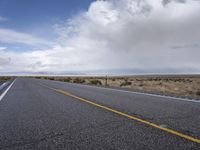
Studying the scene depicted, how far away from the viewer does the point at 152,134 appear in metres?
3.96

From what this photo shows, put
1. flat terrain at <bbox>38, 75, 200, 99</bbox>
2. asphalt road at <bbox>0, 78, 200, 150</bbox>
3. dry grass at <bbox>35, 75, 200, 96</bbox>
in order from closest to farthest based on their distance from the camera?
asphalt road at <bbox>0, 78, 200, 150</bbox>, flat terrain at <bbox>38, 75, 200, 99</bbox>, dry grass at <bbox>35, 75, 200, 96</bbox>

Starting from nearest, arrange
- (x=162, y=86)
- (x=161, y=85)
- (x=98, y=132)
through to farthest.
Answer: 1. (x=98, y=132)
2. (x=162, y=86)
3. (x=161, y=85)

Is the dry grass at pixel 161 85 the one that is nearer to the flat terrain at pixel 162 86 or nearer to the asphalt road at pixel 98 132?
the flat terrain at pixel 162 86

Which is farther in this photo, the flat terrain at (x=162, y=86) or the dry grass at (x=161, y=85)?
the dry grass at (x=161, y=85)

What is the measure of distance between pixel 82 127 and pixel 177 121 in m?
2.48

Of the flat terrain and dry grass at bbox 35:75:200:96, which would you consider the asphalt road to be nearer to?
the flat terrain

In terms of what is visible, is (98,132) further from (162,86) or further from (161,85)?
(161,85)

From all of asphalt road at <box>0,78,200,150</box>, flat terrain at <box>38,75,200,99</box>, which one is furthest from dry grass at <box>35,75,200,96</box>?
asphalt road at <box>0,78,200,150</box>

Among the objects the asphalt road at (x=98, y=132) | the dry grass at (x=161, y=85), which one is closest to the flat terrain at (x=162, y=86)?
the dry grass at (x=161, y=85)

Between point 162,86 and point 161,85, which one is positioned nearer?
point 162,86

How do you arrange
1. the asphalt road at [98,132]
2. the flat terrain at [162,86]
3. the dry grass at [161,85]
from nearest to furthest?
the asphalt road at [98,132] → the flat terrain at [162,86] → the dry grass at [161,85]

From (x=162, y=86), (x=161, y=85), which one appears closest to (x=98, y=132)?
(x=162, y=86)

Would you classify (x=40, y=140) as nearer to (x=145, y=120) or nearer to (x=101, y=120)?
(x=101, y=120)

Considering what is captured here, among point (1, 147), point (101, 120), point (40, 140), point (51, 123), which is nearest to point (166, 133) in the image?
point (101, 120)
